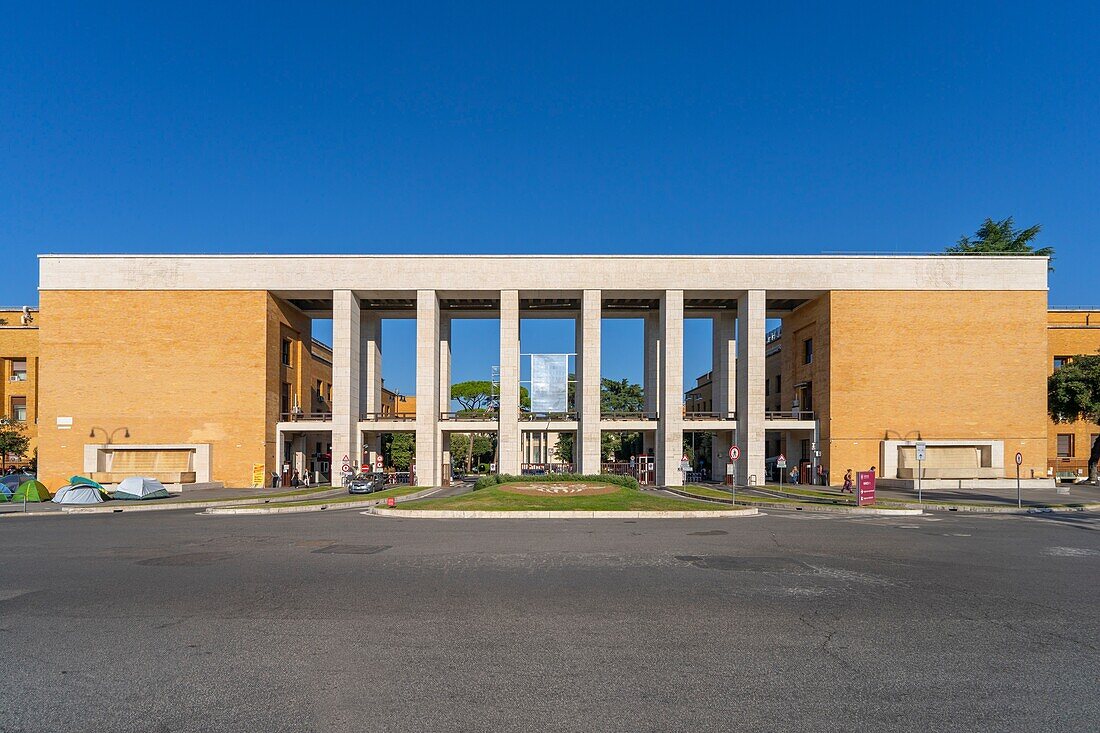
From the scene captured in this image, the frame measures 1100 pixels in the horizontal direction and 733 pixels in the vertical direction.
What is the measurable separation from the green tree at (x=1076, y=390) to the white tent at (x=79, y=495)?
5383cm

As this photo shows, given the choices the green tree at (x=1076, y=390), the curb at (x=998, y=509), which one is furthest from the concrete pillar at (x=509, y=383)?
the green tree at (x=1076, y=390)

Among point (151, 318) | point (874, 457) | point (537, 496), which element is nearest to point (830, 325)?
A: point (874, 457)

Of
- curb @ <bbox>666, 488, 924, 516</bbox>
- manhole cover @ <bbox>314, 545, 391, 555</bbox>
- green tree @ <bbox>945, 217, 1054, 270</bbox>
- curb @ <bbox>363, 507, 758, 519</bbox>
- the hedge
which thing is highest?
green tree @ <bbox>945, 217, 1054, 270</bbox>

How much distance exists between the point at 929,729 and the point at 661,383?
126 ft

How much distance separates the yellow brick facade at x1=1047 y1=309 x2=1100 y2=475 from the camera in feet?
160

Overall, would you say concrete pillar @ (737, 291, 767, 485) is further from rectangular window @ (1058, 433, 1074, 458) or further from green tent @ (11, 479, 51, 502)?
green tent @ (11, 479, 51, 502)

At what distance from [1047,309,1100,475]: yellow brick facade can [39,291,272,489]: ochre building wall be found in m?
57.1

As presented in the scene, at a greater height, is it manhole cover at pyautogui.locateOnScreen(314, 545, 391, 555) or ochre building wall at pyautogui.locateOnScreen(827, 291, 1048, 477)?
ochre building wall at pyautogui.locateOnScreen(827, 291, 1048, 477)

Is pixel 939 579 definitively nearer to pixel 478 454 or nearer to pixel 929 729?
pixel 929 729

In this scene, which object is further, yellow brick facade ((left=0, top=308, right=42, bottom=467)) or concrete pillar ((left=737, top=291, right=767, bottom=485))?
yellow brick facade ((left=0, top=308, right=42, bottom=467))

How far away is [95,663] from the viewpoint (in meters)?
6.65

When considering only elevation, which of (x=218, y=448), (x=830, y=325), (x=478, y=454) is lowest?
(x=478, y=454)

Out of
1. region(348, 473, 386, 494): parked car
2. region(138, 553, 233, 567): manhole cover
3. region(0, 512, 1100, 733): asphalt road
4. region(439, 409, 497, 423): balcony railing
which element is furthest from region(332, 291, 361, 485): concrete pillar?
region(138, 553, 233, 567): manhole cover

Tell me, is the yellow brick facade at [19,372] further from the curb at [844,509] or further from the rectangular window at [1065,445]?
the rectangular window at [1065,445]
